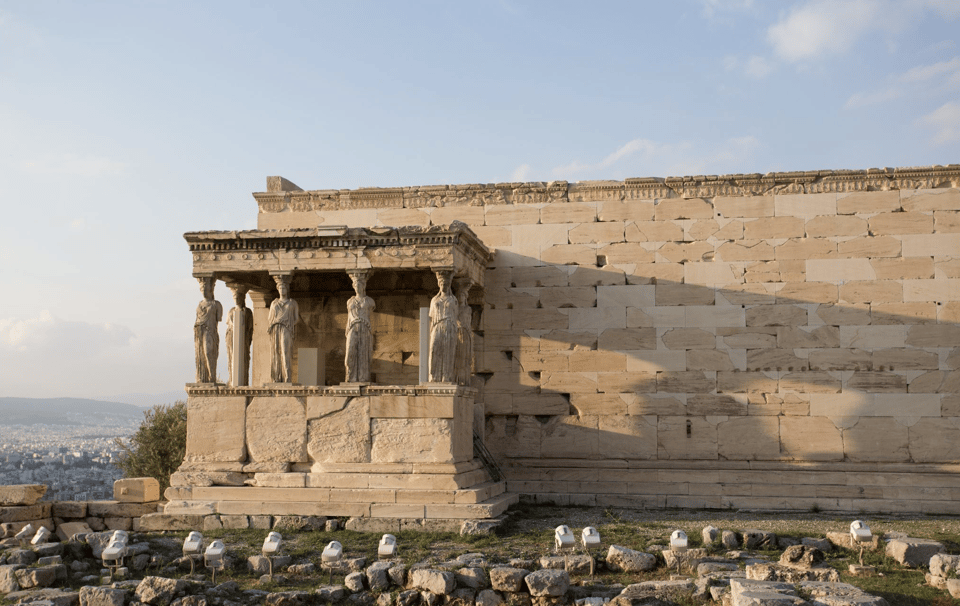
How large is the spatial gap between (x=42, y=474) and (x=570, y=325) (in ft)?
104

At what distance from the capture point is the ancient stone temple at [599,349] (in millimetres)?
13078

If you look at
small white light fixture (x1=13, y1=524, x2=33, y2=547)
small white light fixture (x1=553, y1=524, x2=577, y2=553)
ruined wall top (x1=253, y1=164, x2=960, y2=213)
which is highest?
ruined wall top (x1=253, y1=164, x2=960, y2=213)

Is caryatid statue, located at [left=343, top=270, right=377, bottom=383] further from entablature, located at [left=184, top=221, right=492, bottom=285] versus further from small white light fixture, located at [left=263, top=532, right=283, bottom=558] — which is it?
small white light fixture, located at [left=263, top=532, right=283, bottom=558]

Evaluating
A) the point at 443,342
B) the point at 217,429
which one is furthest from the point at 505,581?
the point at 217,429

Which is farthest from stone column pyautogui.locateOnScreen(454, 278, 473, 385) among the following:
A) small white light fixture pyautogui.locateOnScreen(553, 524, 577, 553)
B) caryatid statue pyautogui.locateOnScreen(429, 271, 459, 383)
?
small white light fixture pyautogui.locateOnScreen(553, 524, 577, 553)

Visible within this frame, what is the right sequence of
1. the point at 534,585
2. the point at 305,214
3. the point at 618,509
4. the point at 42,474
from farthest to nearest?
1. the point at 42,474
2. the point at 305,214
3. the point at 618,509
4. the point at 534,585

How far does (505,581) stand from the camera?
898 cm

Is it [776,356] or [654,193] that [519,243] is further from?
[776,356]

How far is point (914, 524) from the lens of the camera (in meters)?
12.3

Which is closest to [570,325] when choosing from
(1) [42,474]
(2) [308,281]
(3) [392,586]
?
(2) [308,281]

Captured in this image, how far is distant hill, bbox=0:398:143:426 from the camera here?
153125mm

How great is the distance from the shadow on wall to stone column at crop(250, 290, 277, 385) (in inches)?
134

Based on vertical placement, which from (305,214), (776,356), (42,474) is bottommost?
(42,474)

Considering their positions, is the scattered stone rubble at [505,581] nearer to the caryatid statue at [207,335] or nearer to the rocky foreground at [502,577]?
the rocky foreground at [502,577]
